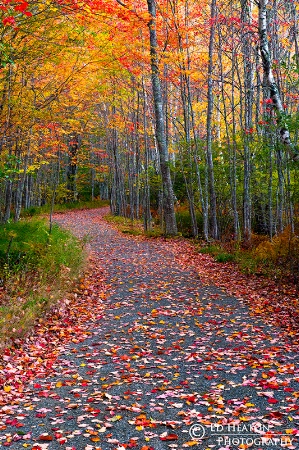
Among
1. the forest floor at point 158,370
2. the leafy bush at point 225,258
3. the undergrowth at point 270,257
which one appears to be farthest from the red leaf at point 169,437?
the leafy bush at point 225,258

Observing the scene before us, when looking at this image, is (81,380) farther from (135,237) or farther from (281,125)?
(135,237)

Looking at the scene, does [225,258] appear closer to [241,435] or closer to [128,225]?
[241,435]

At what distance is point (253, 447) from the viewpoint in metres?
3.59

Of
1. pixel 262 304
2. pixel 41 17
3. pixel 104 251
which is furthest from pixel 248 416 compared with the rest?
pixel 104 251

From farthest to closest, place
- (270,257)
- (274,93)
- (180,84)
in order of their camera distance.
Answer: (180,84), (270,257), (274,93)

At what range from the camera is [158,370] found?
546 cm

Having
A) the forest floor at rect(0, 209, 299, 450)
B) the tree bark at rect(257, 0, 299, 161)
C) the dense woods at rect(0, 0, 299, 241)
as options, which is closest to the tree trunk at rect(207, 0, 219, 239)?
the dense woods at rect(0, 0, 299, 241)

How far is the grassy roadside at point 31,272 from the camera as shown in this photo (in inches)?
260

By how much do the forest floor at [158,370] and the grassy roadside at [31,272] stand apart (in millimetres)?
309

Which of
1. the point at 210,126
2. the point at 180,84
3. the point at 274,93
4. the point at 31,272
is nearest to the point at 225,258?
the point at 210,126
